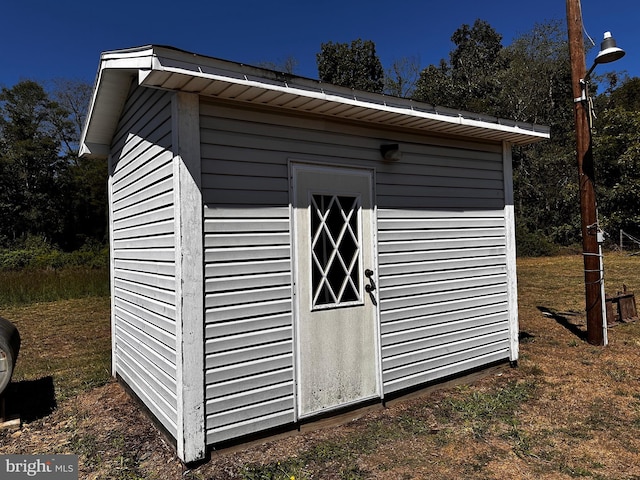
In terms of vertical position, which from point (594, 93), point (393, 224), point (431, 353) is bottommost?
point (431, 353)

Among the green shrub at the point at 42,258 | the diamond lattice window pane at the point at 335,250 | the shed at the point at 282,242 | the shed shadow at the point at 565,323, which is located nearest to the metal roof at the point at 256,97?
the shed at the point at 282,242

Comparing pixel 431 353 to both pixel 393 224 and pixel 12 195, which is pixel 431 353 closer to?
pixel 393 224

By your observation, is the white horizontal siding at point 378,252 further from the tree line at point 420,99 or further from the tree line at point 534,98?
the tree line at point 420,99

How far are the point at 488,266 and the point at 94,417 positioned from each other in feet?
13.1

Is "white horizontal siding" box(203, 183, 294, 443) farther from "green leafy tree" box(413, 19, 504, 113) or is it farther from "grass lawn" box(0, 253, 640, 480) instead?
"green leafy tree" box(413, 19, 504, 113)

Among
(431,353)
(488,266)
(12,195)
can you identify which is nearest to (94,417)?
(431,353)

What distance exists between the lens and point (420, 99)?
21203 mm

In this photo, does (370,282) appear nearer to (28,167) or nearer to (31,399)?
(31,399)

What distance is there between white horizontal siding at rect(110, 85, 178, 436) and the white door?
0.90 m

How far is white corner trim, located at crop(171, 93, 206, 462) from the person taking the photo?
2.64 metres

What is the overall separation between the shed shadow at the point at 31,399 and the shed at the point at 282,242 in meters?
0.66

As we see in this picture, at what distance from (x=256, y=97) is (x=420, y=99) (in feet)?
66.0

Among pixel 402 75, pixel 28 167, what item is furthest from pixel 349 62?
pixel 28 167

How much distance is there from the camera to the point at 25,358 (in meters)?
5.48
